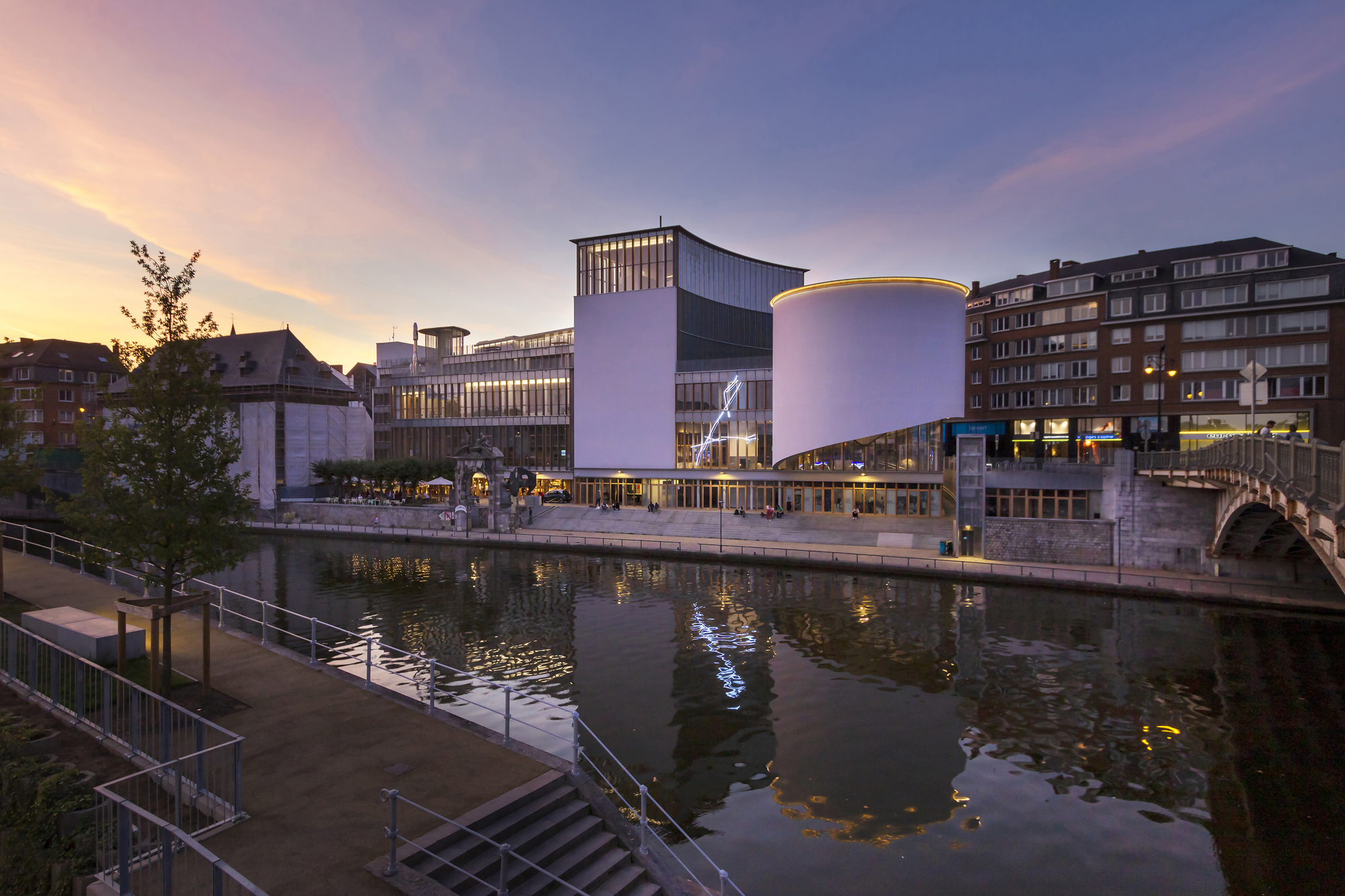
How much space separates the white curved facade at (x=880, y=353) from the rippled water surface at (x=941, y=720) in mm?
19852

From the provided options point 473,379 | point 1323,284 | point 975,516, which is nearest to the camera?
point 975,516

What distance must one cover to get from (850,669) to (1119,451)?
978 inches

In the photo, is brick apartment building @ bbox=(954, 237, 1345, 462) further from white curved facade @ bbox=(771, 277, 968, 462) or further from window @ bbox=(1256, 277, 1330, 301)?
white curved facade @ bbox=(771, 277, 968, 462)

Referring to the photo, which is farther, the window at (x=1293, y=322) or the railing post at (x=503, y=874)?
the window at (x=1293, y=322)

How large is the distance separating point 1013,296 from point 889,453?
26.7 meters

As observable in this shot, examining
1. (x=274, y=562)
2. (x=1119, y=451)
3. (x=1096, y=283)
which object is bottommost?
(x=274, y=562)

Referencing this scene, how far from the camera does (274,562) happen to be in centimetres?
4262

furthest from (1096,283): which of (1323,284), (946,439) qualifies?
(946,439)

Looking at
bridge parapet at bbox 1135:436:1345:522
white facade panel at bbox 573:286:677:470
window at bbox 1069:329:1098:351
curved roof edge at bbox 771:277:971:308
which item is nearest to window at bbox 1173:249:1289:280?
window at bbox 1069:329:1098:351

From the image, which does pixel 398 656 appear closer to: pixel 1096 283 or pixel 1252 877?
pixel 1252 877

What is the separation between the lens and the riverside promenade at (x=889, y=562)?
3034cm

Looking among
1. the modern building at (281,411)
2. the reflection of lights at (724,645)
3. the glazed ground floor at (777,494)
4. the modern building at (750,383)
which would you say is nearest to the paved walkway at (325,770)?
the reflection of lights at (724,645)

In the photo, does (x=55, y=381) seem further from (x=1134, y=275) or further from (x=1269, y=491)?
(x=1134, y=275)

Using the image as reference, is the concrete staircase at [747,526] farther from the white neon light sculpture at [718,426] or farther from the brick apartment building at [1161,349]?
the brick apartment building at [1161,349]
